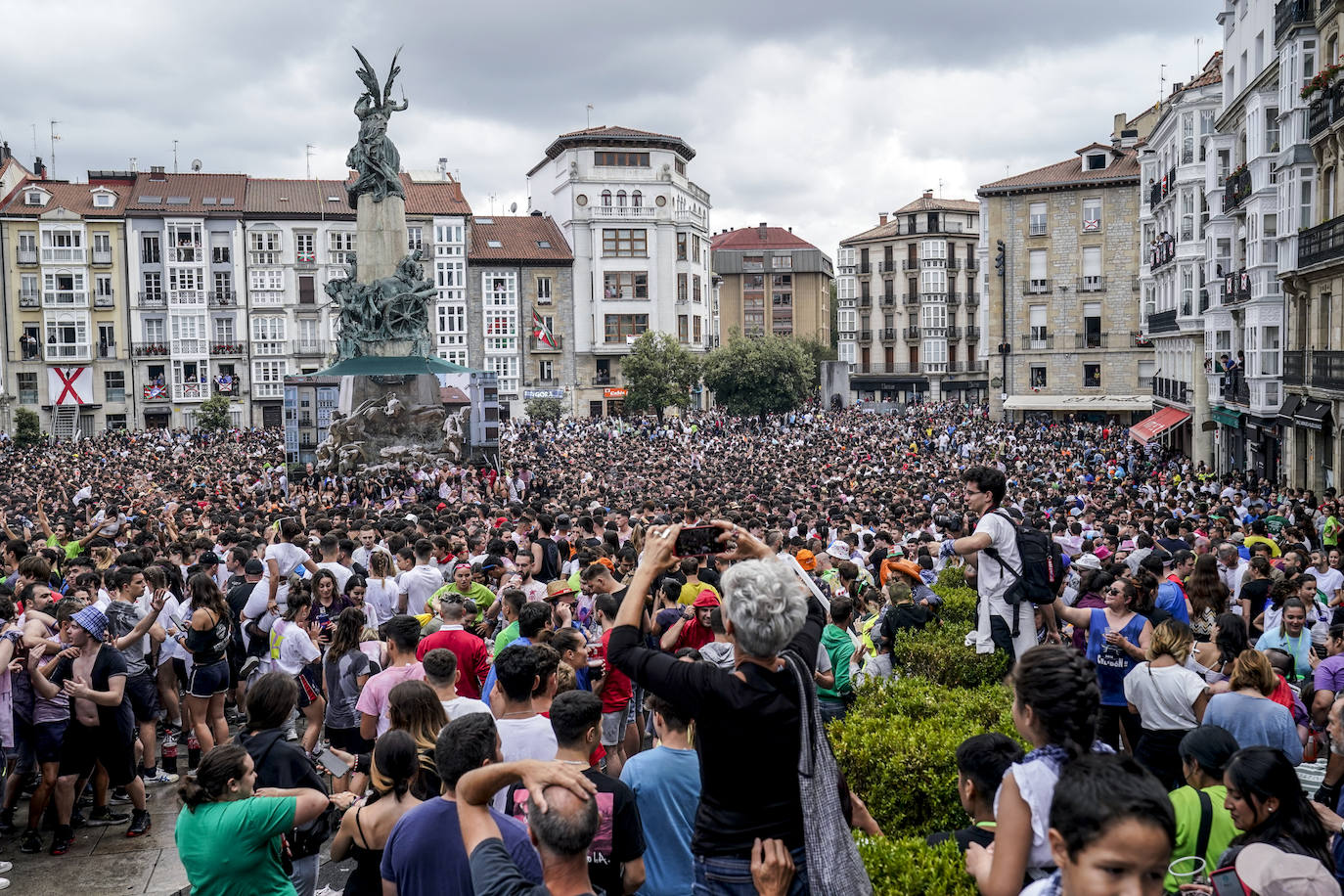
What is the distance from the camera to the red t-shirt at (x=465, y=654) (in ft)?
25.3

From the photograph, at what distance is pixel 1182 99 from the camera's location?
40469 millimetres

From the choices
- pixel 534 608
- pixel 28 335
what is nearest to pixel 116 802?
pixel 534 608

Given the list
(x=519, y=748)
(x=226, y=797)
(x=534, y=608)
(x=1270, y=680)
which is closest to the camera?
(x=226, y=797)

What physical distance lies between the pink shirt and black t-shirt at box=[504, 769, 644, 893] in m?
2.77

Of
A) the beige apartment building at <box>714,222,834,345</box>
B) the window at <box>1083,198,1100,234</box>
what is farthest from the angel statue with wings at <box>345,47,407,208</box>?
the beige apartment building at <box>714,222,834,345</box>

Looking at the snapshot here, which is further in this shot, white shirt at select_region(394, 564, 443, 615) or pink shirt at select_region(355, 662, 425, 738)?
white shirt at select_region(394, 564, 443, 615)

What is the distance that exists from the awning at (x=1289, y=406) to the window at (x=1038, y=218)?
36009 millimetres

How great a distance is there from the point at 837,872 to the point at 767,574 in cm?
101

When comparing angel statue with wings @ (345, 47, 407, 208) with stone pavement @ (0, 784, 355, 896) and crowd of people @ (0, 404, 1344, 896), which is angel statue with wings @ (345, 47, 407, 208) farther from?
stone pavement @ (0, 784, 355, 896)

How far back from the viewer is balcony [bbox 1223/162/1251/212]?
32781 millimetres

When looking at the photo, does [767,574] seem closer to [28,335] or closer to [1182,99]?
[1182,99]

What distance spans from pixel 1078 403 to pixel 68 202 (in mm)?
60701

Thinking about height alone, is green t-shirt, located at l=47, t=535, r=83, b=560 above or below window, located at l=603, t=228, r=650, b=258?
below

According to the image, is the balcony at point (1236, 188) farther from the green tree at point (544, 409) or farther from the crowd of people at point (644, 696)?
the green tree at point (544, 409)
